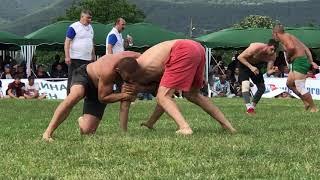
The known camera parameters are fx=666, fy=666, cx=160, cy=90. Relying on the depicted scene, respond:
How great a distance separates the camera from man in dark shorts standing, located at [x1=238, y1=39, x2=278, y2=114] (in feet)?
37.7

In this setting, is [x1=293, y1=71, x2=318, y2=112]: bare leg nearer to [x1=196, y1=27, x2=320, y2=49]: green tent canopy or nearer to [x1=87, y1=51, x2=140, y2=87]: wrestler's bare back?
[x1=87, y1=51, x2=140, y2=87]: wrestler's bare back

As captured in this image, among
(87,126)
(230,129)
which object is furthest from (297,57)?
(87,126)

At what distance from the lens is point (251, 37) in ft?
93.8

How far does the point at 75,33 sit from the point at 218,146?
6649 mm

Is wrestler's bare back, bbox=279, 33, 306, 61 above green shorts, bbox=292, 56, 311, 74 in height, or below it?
above

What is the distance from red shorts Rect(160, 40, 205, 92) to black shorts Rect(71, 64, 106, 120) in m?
0.77

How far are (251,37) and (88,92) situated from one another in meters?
22.0

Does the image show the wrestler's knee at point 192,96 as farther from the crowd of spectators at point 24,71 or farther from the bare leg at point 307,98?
the crowd of spectators at point 24,71

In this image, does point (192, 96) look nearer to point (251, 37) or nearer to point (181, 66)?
point (181, 66)

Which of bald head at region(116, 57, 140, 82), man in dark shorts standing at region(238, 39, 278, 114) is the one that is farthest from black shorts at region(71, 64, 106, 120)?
man in dark shorts standing at region(238, 39, 278, 114)

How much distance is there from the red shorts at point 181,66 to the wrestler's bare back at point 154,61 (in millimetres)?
54

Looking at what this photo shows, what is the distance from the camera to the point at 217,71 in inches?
1014

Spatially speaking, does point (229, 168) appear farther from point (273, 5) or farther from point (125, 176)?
point (273, 5)

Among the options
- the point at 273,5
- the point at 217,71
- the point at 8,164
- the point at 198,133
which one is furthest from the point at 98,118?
the point at 273,5
